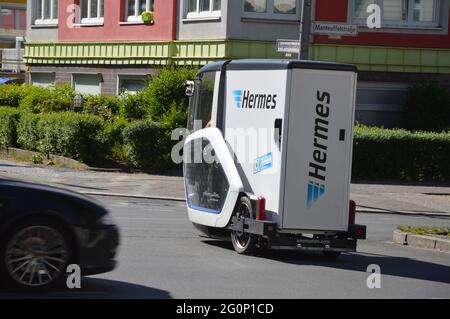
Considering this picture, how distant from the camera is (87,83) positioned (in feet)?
114

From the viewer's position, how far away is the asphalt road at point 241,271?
10047mm

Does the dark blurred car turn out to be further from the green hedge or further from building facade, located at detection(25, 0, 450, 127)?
building facade, located at detection(25, 0, 450, 127)

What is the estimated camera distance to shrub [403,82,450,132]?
2939cm

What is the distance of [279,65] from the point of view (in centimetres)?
1291

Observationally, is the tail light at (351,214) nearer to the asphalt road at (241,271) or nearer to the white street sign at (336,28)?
the asphalt road at (241,271)

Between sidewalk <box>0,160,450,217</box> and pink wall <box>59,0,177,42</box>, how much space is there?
7319 mm

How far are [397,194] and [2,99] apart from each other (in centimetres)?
1451

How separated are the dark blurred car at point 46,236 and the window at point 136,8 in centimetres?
2275

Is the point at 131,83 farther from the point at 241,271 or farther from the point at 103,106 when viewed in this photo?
the point at 241,271

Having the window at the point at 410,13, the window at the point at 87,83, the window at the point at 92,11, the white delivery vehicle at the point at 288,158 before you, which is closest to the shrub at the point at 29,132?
the window at the point at 87,83

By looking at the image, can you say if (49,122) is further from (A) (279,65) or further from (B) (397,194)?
(A) (279,65)

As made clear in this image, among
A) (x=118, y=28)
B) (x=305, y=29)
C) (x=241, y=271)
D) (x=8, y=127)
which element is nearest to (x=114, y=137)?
(x=8, y=127)

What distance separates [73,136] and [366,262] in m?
13.2
